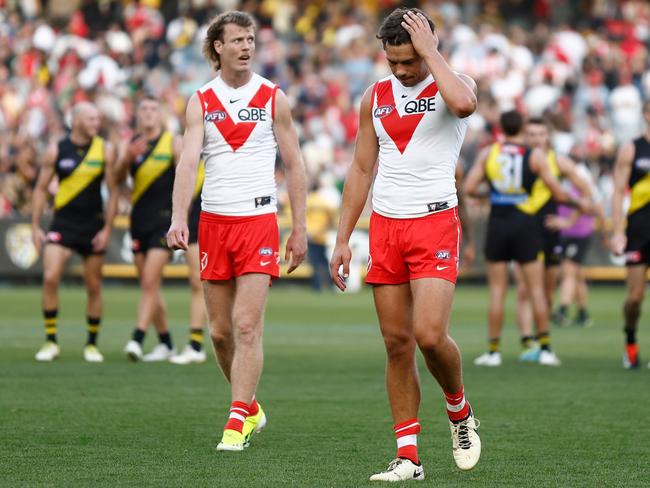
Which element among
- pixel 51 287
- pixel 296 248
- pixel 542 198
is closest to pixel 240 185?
pixel 296 248

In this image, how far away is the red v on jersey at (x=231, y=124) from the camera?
8602mm

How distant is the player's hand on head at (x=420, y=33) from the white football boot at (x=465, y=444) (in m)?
1.95

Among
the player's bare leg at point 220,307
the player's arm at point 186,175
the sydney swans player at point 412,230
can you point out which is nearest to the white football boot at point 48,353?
the player's bare leg at point 220,307

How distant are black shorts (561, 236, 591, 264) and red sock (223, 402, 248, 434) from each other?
12497 mm

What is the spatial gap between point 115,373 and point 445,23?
884 inches

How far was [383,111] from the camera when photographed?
7.37 metres

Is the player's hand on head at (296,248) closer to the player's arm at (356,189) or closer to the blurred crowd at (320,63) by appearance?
the player's arm at (356,189)

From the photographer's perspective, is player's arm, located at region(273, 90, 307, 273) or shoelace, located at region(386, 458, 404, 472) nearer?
shoelace, located at region(386, 458, 404, 472)

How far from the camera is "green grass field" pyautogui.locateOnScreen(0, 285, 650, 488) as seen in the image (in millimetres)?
7395

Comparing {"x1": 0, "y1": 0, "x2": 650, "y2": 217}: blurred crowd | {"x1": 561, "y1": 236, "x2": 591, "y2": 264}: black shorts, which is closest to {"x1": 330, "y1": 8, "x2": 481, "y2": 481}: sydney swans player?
{"x1": 561, "y1": 236, "x2": 591, "y2": 264}: black shorts

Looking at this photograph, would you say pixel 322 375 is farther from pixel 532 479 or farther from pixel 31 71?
pixel 31 71

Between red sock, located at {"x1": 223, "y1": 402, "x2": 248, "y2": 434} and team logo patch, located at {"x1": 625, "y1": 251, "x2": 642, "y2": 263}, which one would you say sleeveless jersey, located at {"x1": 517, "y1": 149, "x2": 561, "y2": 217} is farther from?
red sock, located at {"x1": 223, "y1": 402, "x2": 248, "y2": 434}

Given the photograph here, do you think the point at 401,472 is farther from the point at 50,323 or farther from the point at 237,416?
the point at 50,323

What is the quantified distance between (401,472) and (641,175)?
6.63 meters
